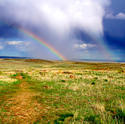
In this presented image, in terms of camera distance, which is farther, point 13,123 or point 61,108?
point 61,108

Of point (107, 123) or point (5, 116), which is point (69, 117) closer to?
point (107, 123)

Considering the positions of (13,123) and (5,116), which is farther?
(5,116)

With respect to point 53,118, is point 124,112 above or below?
above

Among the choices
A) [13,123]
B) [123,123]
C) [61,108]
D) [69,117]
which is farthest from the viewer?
[61,108]

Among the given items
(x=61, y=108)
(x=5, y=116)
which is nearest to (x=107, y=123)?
(x=61, y=108)

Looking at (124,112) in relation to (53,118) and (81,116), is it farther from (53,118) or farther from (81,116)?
(53,118)

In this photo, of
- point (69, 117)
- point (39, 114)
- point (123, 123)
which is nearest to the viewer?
point (123, 123)

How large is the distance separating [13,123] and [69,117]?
7.84ft

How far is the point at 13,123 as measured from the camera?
5391 mm

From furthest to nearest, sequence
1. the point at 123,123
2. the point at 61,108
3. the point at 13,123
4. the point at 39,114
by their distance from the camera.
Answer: the point at 61,108, the point at 39,114, the point at 13,123, the point at 123,123

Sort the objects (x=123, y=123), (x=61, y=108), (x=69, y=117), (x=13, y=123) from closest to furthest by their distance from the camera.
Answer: (x=123, y=123) → (x=13, y=123) → (x=69, y=117) → (x=61, y=108)

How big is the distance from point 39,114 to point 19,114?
983mm

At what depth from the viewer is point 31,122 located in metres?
5.48

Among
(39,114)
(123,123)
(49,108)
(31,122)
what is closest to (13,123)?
(31,122)
